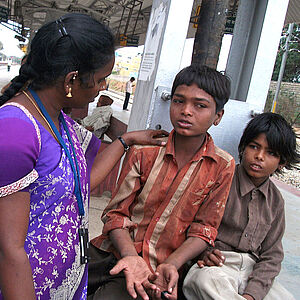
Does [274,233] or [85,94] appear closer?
[85,94]

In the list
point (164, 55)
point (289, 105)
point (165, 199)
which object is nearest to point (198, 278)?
point (165, 199)

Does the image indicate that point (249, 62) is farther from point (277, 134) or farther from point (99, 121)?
point (99, 121)

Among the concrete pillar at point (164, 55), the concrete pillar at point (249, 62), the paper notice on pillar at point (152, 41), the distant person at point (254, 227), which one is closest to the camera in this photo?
the distant person at point (254, 227)

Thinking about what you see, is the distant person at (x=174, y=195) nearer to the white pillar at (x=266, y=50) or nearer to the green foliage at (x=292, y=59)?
the white pillar at (x=266, y=50)

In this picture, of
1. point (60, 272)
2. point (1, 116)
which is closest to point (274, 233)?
point (60, 272)

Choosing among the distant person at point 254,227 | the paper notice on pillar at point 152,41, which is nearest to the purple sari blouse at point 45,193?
the distant person at point 254,227

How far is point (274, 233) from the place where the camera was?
72.7 inches

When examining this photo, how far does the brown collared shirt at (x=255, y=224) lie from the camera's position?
1.81 metres

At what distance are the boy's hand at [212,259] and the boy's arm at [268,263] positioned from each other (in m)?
0.19

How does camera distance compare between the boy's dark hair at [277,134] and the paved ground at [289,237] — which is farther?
the paved ground at [289,237]

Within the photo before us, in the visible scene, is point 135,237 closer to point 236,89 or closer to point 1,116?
point 1,116

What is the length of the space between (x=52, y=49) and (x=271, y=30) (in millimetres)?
2010

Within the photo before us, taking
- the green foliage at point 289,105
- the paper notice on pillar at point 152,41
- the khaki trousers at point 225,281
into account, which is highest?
the green foliage at point 289,105

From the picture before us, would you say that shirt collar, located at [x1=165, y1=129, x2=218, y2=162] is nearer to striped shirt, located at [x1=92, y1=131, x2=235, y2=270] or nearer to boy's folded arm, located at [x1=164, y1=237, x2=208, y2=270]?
striped shirt, located at [x1=92, y1=131, x2=235, y2=270]
